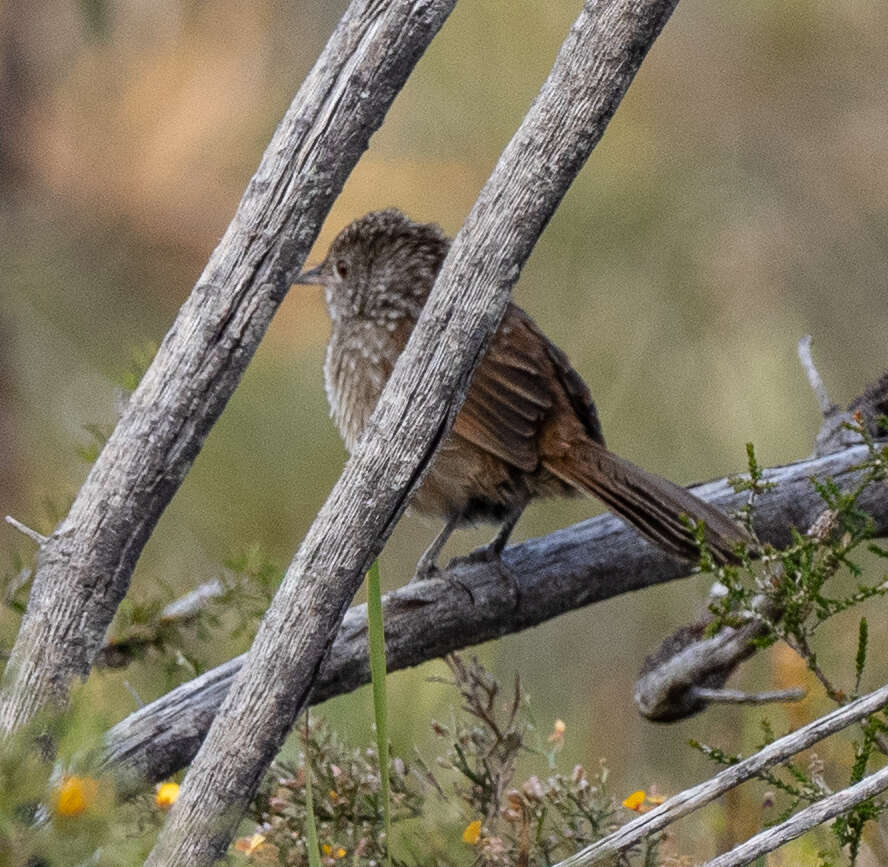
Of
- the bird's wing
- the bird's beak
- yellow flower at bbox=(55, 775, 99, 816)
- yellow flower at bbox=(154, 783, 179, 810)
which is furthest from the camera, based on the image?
the bird's beak

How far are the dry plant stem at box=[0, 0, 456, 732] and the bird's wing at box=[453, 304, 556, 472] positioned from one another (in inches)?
45.1

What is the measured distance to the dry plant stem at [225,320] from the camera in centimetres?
186

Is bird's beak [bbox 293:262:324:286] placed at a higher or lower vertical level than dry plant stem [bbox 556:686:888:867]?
higher

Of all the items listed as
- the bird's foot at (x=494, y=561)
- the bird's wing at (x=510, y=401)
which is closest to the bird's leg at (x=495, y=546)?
the bird's foot at (x=494, y=561)

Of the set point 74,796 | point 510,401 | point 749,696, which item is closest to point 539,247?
point 510,401

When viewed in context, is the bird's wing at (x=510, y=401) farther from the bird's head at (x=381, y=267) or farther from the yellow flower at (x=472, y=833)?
the yellow flower at (x=472, y=833)

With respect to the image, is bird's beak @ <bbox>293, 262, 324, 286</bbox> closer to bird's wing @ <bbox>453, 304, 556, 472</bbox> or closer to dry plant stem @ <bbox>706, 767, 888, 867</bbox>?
bird's wing @ <bbox>453, 304, 556, 472</bbox>

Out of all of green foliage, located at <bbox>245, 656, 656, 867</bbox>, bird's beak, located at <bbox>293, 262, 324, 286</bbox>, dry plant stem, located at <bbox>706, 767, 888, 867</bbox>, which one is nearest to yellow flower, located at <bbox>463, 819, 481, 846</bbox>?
green foliage, located at <bbox>245, 656, 656, 867</bbox>

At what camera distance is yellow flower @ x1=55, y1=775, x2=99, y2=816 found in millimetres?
1177

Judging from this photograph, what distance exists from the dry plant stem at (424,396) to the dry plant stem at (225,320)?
0.28 m

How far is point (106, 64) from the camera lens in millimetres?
3904

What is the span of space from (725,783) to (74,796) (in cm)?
80

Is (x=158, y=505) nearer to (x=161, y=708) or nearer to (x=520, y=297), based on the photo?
(x=161, y=708)

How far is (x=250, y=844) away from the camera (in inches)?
81.3
